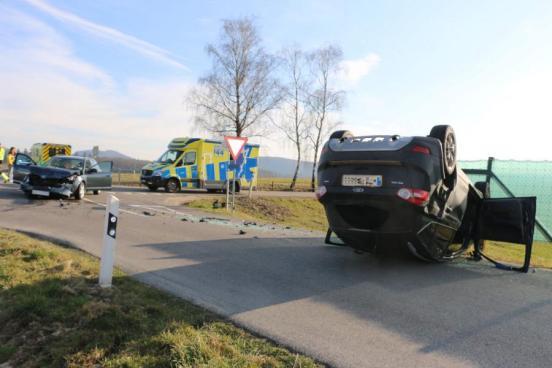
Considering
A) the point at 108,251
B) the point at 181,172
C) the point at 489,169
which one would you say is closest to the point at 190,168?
the point at 181,172

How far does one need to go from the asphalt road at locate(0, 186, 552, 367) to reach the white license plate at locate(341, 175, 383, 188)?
4.29 feet

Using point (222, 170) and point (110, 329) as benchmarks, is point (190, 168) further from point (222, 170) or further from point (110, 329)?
point (110, 329)

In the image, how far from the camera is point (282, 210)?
23.8 meters

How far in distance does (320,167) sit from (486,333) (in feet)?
10.4

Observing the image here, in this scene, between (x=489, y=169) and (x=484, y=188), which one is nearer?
(x=484, y=188)

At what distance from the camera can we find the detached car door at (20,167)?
1932 centimetres

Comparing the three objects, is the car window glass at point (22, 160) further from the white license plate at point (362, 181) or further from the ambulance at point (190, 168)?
the white license plate at point (362, 181)

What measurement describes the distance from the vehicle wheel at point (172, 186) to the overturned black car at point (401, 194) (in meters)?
19.6

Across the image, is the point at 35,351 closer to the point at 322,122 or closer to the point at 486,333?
the point at 486,333

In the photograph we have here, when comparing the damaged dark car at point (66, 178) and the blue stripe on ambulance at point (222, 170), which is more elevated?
the blue stripe on ambulance at point (222, 170)

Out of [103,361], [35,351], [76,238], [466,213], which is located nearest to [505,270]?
[466,213]

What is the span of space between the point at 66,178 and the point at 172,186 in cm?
973

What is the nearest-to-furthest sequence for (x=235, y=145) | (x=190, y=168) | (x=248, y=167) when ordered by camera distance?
1. (x=235, y=145)
2. (x=190, y=168)
3. (x=248, y=167)

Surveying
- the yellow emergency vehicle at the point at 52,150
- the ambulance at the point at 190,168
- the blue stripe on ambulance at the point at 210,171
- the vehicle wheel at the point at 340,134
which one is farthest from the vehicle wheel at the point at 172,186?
the vehicle wheel at the point at 340,134
